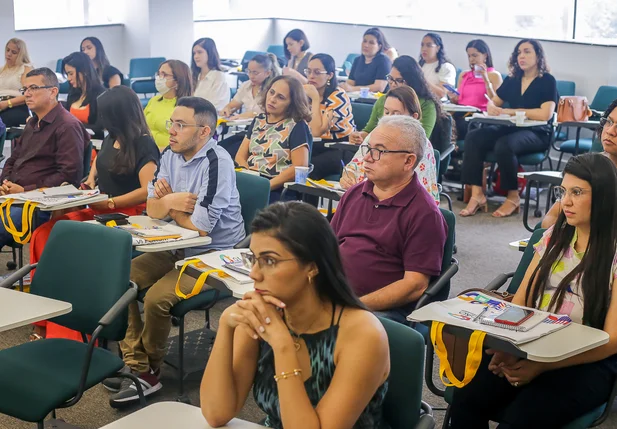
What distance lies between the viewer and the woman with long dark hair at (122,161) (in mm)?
4191

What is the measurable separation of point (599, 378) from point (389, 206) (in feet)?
3.25

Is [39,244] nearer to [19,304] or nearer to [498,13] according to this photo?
[19,304]

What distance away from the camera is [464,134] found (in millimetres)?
7438

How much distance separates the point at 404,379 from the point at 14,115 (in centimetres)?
628

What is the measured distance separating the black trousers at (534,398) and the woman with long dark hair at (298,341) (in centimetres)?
65

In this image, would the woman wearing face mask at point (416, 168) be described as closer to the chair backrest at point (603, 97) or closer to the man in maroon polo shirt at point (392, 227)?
the man in maroon polo shirt at point (392, 227)

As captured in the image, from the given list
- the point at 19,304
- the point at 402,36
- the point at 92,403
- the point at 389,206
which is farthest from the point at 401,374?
the point at 402,36

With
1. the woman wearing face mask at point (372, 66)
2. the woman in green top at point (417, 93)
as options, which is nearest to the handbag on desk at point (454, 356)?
the woman in green top at point (417, 93)

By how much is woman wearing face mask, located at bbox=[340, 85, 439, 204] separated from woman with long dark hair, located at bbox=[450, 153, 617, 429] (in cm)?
92

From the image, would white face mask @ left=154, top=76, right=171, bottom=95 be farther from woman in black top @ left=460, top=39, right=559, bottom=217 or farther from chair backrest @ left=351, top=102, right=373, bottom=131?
woman in black top @ left=460, top=39, right=559, bottom=217

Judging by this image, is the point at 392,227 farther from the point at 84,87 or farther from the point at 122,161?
the point at 84,87

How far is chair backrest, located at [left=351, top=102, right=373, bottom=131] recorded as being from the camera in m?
6.34

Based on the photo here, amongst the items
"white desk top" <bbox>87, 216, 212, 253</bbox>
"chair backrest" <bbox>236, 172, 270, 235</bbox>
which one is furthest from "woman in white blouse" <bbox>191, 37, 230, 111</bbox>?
"white desk top" <bbox>87, 216, 212, 253</bbox>

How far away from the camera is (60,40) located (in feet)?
34.0
